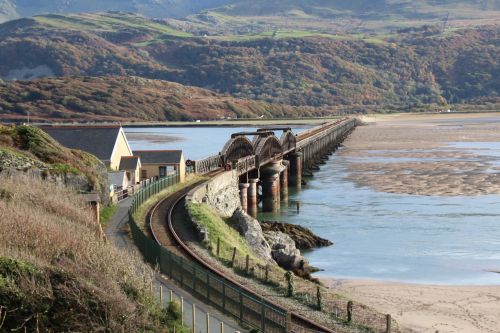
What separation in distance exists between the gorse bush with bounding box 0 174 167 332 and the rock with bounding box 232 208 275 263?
15137 millimetres

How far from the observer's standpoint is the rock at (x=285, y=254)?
3866 cm

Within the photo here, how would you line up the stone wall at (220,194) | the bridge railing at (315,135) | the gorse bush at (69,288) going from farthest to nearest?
1. the bridge railing at (315,135)
2. the stone wall at (220,194)
3. the gorse bush at (69,288)

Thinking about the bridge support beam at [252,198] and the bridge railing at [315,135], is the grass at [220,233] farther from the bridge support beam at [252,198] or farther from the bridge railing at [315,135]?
the bridge railing at [315,135]

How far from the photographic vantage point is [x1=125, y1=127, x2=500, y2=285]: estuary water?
4091 centimetres

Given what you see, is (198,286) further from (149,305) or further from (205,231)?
(205,231)

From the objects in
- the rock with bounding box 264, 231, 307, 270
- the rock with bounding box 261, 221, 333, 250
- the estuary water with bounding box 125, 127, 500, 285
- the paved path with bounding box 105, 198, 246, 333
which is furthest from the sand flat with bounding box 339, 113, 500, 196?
the paved path with bounding box 105, 198, 246, 333

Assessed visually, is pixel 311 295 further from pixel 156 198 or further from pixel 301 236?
pixel 301 236

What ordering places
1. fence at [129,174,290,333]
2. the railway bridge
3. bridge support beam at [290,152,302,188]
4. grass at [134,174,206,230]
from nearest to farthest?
fence at [129,174,290,333] < grass at [134,174,206,230] < the railway bridge < bridge support beam at [290,152,302,188]

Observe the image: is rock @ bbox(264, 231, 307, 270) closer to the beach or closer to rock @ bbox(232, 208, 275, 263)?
rock @ bbox(232, 208, 275, 263)

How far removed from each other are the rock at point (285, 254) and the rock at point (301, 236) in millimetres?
4365

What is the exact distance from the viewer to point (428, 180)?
81688 mm

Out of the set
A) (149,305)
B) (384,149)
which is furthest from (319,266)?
(384,149)

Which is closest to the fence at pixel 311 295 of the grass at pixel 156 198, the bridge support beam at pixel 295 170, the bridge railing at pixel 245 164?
the grass at pixel 156 198

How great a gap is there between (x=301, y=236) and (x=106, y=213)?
43.0 ft
